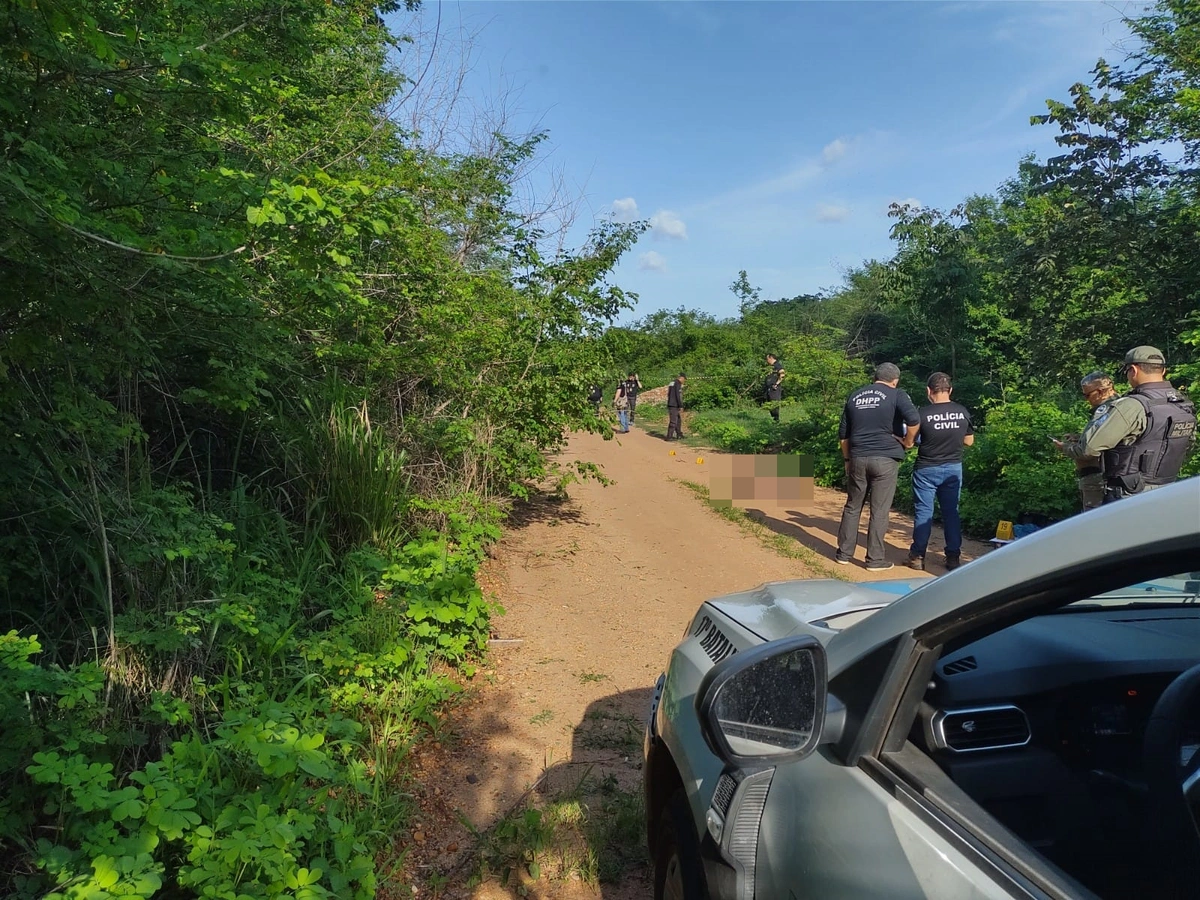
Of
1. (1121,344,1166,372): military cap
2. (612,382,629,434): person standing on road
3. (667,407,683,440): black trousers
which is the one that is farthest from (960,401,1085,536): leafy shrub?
(612,382,629,434): person standing on road

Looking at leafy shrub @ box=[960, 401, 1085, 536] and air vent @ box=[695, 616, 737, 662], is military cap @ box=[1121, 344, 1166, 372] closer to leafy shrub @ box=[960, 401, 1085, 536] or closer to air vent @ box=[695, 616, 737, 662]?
leafy shrub @ box=[960, 401, 1085, 536]

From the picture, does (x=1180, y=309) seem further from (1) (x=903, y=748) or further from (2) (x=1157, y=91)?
(1) (x=903, y=748)

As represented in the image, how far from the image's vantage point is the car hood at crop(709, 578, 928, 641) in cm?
213

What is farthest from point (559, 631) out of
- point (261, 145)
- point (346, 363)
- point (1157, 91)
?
point (1157, 91)

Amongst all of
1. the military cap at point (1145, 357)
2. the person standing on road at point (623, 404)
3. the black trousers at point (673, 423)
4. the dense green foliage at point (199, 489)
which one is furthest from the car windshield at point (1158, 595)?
the person standing on road at point (623, 404)

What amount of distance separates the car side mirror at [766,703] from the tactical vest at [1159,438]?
17.4 feet

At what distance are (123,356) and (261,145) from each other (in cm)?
265

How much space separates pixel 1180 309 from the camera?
11781 millimetres

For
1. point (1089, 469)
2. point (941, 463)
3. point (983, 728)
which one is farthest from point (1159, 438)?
point (983, 728)

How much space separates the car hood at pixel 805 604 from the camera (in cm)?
213

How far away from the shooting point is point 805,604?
2385mm

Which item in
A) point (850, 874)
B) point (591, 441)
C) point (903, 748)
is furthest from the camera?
point (591, 441)

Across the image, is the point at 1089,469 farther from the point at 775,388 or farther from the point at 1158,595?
the point at 775,388

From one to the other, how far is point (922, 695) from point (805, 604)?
0.95 metres
